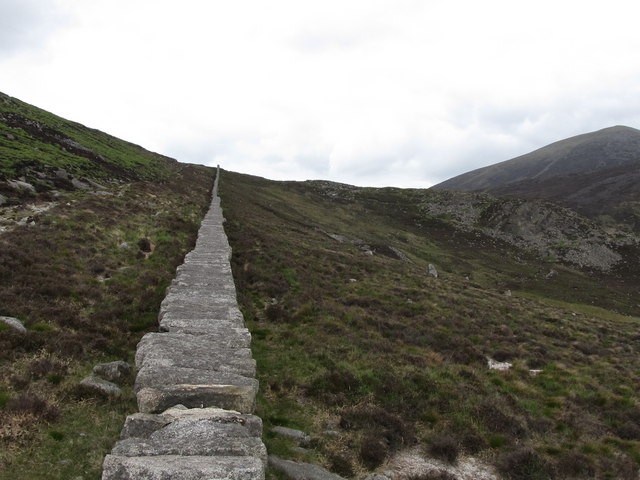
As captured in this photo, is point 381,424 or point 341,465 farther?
point 381,424

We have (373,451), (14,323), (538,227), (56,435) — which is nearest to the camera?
(56,435)

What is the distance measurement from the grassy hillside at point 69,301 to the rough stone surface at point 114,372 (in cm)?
48

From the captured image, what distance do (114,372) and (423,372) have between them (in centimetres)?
990

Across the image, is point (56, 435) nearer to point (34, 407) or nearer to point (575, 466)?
point (34, 407)

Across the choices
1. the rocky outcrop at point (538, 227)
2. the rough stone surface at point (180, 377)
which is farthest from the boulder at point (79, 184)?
the rocky outcrop at point (538, 227)

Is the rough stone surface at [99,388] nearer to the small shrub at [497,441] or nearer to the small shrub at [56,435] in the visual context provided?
the small shrub at [56,435]

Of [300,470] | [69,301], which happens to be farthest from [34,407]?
[69,301]

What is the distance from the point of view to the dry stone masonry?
6926 mm

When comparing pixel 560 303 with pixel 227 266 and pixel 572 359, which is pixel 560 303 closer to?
pixel 572 359

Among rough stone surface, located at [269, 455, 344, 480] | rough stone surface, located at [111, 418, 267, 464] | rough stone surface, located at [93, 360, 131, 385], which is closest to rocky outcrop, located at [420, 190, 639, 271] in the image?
rough stone surface, located at [269, 455, 344, 480]

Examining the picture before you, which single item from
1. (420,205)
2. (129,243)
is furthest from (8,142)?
(420,205)

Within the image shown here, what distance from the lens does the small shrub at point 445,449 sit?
33.4ft

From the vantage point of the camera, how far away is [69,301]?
15211 millimetres

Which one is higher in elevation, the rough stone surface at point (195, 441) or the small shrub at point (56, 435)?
the rough stone surface at point (195, 441)
